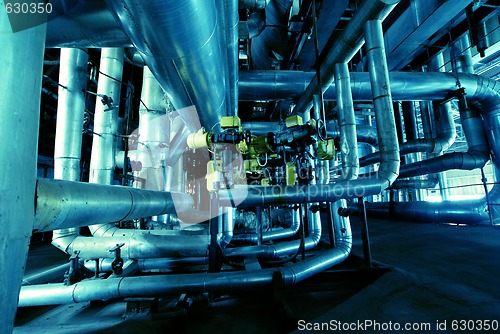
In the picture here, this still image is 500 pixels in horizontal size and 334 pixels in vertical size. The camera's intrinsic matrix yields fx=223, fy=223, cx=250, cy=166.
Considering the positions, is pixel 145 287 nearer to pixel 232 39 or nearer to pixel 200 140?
pixel 200 140

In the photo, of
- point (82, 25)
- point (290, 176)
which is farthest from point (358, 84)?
point (82, 25)

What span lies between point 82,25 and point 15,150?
0.94 m

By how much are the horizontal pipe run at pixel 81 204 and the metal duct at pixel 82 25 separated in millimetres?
790

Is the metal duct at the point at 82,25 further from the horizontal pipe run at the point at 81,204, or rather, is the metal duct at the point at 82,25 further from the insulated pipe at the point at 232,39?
the horizontal pipe run at the point at 81,204

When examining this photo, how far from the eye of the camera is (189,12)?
851 mm

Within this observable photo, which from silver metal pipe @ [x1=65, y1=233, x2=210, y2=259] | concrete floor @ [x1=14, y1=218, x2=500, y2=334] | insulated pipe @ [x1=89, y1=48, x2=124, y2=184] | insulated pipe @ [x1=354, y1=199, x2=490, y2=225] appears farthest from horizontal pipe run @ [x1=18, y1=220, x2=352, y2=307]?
insulated pipe @ [x1=354, y1=199, x2=490, y2=225]

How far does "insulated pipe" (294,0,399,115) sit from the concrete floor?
4.93 feet

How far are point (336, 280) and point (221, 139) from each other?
5.26 feet

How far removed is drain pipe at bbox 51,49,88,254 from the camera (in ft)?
7.69

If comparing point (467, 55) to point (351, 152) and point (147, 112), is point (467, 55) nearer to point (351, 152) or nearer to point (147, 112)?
point (351, 152)

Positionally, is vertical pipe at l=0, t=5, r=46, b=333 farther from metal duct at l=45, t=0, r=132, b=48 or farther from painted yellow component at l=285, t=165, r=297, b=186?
painted yellow component at l=285, t=165, r=297, b=186

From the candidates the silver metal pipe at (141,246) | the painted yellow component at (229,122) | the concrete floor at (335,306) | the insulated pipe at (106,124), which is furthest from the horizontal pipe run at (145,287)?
the insulated pipe at (106,124)

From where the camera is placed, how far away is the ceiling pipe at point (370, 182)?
5.83ft

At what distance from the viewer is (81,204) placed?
0.96 meters
